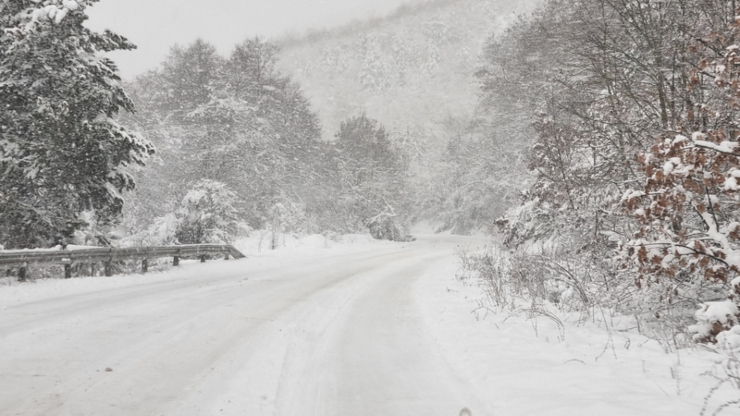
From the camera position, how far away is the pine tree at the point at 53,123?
1008cm

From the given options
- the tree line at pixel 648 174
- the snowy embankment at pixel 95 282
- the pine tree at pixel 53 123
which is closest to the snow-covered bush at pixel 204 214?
the snowy embankment at pixel 95 282

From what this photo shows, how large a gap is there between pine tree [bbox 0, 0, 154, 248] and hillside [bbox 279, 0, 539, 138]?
7238 centimetres

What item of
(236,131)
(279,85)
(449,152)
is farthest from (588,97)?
(449,152)

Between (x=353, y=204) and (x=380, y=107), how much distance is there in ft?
206

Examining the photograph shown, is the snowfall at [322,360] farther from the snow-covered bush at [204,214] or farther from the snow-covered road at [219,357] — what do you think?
the snow-covered bush at [204,214]

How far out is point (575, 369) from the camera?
3.96m

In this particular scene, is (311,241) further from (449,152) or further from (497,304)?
(449,152)

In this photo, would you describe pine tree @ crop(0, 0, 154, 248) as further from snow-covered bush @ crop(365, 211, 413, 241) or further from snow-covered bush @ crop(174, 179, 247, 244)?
snow-covered bush @ crop(365, 211, 413, 241)

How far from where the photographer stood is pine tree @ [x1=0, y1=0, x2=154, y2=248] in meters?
10.1

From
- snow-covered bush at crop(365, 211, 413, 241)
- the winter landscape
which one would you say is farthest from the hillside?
the winter landscape

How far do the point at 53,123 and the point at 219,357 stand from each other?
9305 mm

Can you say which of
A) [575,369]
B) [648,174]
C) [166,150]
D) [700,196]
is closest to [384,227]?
[166,150]

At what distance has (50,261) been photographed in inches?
391

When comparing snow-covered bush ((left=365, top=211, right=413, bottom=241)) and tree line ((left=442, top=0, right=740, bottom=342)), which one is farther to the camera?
snow-covered bush ((left=365, top=211, right=413, bottom=241))
